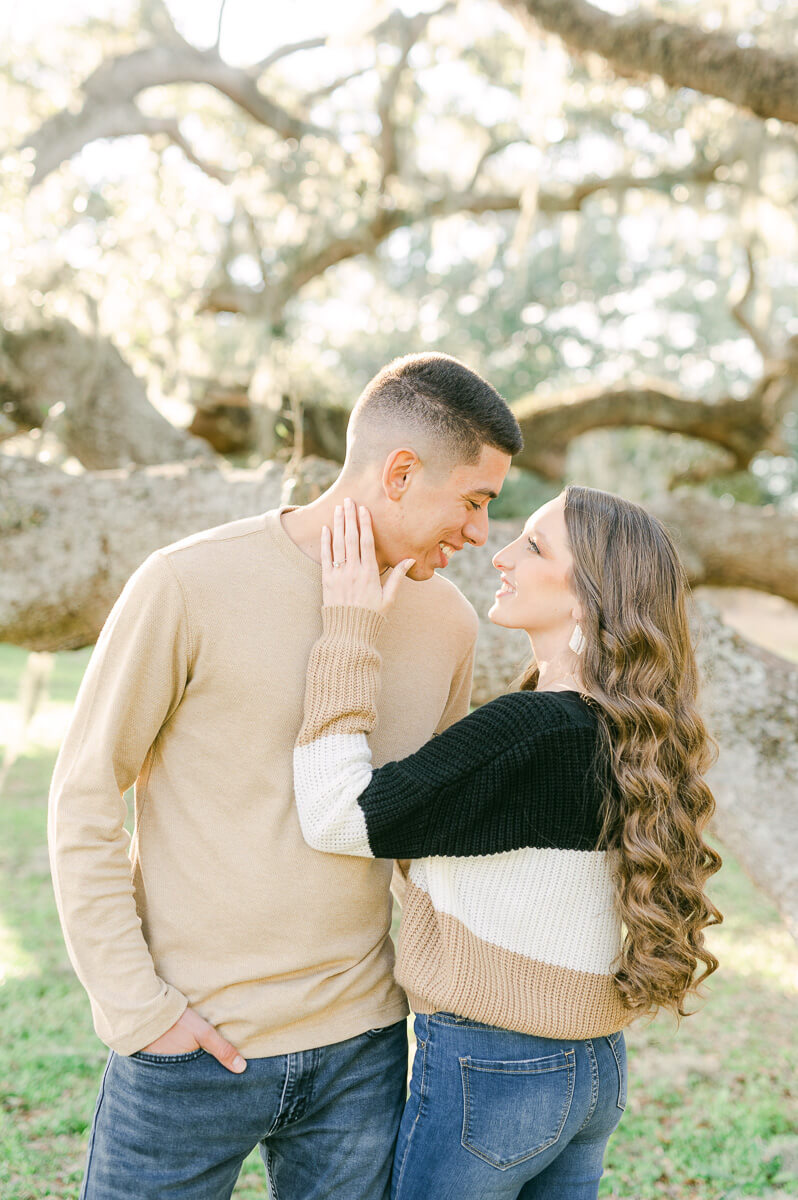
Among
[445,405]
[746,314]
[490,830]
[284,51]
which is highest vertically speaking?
[284,51]

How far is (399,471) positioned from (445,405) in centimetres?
18

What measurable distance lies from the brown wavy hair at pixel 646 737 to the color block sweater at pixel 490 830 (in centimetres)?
5

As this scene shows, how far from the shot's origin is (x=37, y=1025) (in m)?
4.75

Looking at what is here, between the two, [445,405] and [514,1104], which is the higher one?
[445,405]

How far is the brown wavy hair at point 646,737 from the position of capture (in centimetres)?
191

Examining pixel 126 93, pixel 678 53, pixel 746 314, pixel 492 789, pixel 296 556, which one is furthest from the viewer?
pixel 746 314

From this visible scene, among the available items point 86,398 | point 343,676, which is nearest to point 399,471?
point 343,676

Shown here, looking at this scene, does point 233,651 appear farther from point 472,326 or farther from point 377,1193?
point 472,326

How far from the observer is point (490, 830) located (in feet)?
6.22

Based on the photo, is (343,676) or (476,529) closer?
(343,676)

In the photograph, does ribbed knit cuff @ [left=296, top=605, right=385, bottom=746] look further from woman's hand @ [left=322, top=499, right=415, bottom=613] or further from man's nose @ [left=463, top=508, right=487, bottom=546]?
man's nose @ [left=463, top=508, right=487, bottom=546]

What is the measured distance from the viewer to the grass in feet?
11.9

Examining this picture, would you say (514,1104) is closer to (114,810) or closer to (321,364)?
(114,810)

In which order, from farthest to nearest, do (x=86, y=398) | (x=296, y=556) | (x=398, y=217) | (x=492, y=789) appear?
(x=398, y=217), (x=86, y=398), (x=296, y=556), (x=492, y=789)
